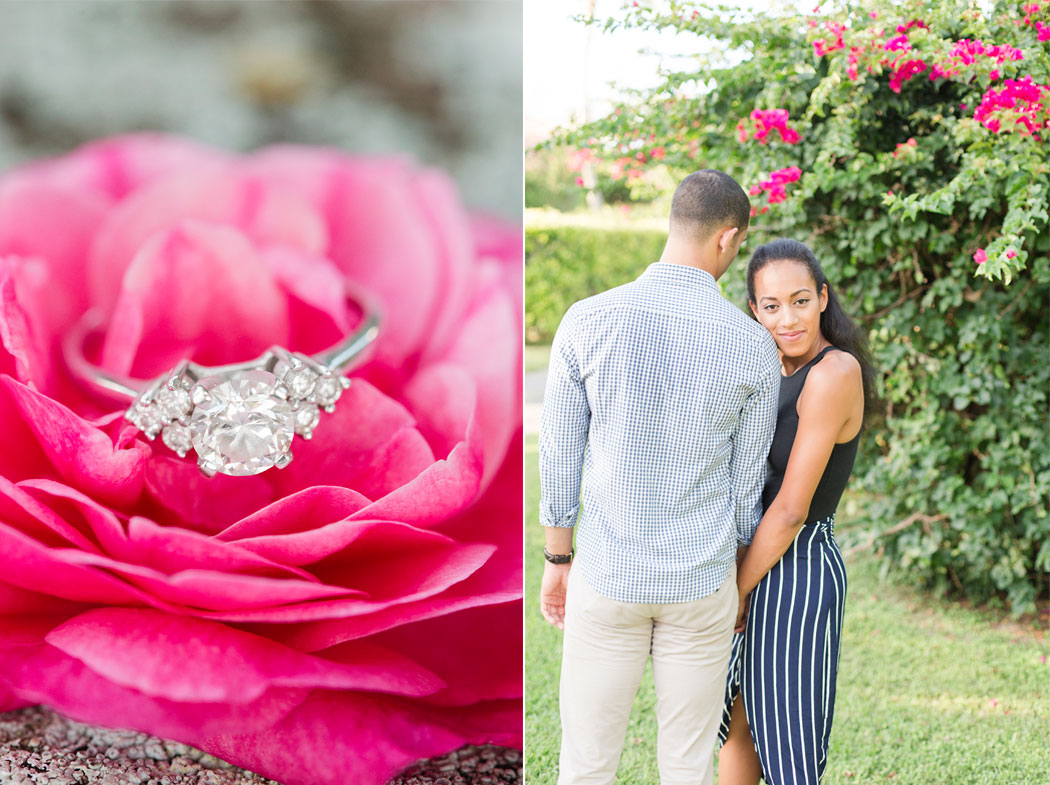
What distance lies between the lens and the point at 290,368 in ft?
2.67

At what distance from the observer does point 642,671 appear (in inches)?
38.0

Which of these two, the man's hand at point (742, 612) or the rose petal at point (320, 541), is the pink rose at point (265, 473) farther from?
the man's hand at point (742, 612)

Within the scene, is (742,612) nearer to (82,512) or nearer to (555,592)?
(555,592)

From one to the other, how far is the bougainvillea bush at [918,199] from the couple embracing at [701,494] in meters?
0.59

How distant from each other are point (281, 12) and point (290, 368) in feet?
1.12

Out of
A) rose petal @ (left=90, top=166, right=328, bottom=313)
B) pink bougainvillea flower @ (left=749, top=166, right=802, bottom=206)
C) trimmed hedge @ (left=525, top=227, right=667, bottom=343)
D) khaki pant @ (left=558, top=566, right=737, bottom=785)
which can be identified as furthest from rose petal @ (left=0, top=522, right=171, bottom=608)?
trimmed hedge @ (left=525, top=227, right=667, bottom=343)

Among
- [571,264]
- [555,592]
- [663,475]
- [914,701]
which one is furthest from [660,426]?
[571,264]

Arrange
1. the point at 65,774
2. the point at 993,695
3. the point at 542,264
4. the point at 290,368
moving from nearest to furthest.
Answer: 1. the point at 290,368
2. the point at 65,774
3. the point at 993,695
4. the point at 542,264

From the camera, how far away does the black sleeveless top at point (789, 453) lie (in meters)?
0.97

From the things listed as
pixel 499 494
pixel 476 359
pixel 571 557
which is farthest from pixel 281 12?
pixel 571 557

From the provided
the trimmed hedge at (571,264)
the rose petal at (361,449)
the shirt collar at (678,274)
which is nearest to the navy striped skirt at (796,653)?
the shirt collar at (678,274)

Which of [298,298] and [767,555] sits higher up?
[298,298]

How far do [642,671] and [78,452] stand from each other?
607 millimetres

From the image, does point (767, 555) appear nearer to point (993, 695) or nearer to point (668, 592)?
point (668, 592)
